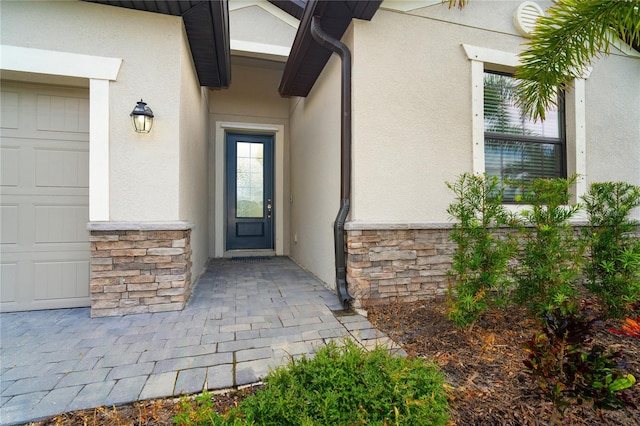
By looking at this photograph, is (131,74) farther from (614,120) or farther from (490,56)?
(614,120)

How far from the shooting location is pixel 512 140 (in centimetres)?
373

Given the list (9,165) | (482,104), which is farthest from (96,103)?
(482,104)

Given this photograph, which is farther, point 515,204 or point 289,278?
point 289,278

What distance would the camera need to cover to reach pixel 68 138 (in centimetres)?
298

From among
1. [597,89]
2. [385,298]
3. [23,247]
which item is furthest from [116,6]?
[597,89]

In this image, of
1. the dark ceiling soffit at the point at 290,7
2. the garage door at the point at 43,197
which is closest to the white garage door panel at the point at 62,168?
the garage door at the point at 43,197

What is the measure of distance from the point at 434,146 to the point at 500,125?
3.80 ft

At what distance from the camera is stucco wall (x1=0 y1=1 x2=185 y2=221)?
267 cm

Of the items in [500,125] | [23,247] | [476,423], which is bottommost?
[476,423]

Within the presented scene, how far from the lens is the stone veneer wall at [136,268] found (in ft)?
8.96

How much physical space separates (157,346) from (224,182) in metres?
4.22

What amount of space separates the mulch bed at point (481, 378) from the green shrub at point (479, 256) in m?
0.24

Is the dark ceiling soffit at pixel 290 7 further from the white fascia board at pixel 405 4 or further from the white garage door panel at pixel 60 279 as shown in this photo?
the white garage door panel at pixel 60 279

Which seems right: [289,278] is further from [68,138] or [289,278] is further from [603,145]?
[603,145]
